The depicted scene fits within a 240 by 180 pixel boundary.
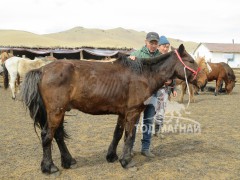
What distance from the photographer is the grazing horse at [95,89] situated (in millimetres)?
4027

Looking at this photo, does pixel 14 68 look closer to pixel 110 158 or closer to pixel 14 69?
pixel 14 69

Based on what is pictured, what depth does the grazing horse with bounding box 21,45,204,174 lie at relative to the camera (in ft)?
13.2

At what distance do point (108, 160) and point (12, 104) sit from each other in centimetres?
731

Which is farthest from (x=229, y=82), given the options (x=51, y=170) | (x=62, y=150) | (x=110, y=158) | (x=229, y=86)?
(x=51, y=170)

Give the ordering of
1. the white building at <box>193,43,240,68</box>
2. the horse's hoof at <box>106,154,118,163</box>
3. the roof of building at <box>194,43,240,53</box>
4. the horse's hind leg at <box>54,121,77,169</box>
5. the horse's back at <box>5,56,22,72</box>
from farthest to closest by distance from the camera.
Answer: the roof of building at <box>194,43,240,53</box>
the white building at <box>193,43,240,68</box>
the horse's back at <box>5,56,22,72</box>
the horse's hoof at <box>106,154,118,163</box>
the horse's hind leg at <box>54,121,77,169</box>

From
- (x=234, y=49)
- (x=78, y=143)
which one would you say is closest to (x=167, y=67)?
(x=78, y=143)

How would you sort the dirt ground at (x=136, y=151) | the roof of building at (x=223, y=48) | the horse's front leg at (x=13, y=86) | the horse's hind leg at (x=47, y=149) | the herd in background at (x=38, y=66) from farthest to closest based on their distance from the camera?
the roof of building at (x=223, y=48), the horse's front leg at (x=13, y=86), the herd in background at (x=38, y=66), the dirt ground at (x=136, y=151), the horse's hind leg at (x=47, y=149)

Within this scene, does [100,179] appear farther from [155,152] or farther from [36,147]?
[36,147]

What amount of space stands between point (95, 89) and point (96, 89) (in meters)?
0.01

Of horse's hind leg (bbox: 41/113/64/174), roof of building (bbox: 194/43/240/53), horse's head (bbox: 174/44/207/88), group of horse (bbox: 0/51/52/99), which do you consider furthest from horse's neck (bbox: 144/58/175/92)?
roof of building (bbox: 194/43/240/53)

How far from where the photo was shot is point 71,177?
4199 millimetres

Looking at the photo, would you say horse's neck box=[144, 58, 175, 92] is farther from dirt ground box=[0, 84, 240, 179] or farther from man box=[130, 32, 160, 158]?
dirt ground box=[0, 84, 240, 179]

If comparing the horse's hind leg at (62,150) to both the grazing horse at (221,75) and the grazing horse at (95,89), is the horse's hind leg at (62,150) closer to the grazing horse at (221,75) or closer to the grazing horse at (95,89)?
the grazing horse at (95,89)

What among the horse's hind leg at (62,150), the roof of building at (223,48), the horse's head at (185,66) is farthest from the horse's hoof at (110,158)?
the roof of building at (223,48)
